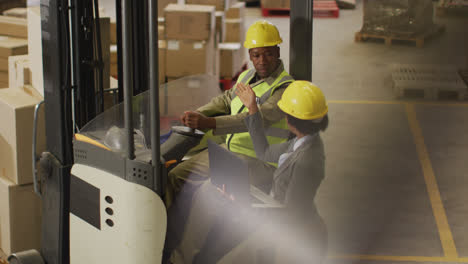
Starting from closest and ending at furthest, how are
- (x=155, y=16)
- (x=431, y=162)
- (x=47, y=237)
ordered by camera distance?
(x=155, y=16) < (x=47, y=237) < (x=431, y=162)

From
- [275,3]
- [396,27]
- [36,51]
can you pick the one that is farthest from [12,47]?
[275,3]

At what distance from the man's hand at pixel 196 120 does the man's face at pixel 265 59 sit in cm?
52

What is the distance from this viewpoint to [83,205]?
3.61 meters

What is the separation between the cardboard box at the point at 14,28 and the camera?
21.3 feet

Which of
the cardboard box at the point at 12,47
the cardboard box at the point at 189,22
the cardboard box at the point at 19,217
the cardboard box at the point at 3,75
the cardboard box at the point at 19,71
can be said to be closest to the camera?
the cardboard box at the point at 19,217

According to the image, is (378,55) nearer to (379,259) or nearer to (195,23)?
(195,23)

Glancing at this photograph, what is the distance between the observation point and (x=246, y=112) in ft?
13.5

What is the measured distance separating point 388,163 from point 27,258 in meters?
4.45

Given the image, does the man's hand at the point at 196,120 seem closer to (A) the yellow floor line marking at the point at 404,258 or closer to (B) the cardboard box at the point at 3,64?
(A) the yellow floor line marking at the point at 404,258

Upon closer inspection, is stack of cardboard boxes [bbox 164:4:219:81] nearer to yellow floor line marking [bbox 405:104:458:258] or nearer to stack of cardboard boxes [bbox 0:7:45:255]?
yellow floor line marking [bbox 405:104:458:258]

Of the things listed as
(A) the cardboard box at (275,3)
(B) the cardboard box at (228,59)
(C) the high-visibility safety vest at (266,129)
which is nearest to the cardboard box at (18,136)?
(C) the high-visibility safety vest at (266,129)

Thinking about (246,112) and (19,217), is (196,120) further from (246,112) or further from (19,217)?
(19,217)

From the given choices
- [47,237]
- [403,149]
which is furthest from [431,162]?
[47,237]

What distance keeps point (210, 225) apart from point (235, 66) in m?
5.84
